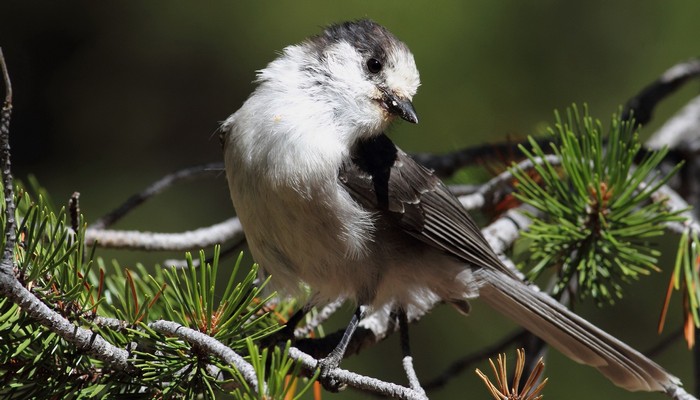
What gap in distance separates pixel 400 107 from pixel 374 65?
7.6 inches

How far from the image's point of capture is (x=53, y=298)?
1720 mm

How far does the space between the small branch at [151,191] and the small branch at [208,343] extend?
111 cm

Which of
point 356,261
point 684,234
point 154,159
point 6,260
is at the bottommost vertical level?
point 154,159

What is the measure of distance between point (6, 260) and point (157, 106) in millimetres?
3462

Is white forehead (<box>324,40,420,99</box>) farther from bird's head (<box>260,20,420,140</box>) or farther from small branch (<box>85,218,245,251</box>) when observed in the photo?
small branch (<box>85,218,245,251</box>)

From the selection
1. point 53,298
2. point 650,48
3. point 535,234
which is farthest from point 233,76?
point 53,298

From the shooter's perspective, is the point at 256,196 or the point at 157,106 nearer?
the point at 256,196

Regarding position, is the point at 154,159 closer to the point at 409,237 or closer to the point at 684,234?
the point at 409,237

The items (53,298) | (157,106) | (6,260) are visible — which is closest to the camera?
(6,260)

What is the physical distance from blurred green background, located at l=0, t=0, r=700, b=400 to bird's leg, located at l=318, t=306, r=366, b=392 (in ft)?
4.58

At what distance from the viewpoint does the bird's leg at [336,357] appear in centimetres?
215

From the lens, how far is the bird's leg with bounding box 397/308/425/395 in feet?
6.25

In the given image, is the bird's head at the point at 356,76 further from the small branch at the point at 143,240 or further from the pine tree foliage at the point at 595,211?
the small branch at the point at 143,240

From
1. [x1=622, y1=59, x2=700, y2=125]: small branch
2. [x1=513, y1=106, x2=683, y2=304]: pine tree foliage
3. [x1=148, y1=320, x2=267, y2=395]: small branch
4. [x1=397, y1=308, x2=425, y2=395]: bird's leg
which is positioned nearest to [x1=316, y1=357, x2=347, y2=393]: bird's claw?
[x1=397, y1=308, x2=425, y2=395]: bird's leg
